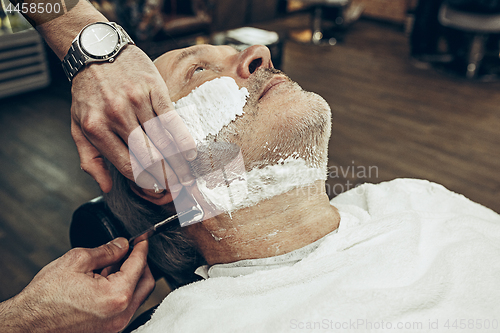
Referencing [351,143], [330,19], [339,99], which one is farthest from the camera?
[330,19]

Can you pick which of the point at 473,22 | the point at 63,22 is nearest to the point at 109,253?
the point at 63,22

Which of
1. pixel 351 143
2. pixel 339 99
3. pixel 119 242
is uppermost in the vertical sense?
pixel 119 242

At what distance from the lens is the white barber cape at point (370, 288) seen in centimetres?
85

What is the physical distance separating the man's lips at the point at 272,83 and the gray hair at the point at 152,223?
0.44 m

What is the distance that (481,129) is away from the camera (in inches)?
128

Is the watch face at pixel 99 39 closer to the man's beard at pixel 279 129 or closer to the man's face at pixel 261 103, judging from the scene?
the man's face at pixel 261 103

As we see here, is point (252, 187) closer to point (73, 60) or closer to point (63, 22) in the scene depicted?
point (73, 60)

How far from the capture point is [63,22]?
3.12 ft

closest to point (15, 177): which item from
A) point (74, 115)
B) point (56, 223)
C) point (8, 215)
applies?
point (8, 215)

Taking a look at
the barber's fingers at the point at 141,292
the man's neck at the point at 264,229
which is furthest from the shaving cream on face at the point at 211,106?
the barber's fingers at the point at 141,292

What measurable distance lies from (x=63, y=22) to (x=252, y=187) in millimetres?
671

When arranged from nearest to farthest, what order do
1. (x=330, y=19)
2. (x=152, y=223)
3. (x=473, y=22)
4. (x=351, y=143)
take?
(x=152, y=223)
(x=351, y=143)
(x=473, y=22)
(x=330, y=19)

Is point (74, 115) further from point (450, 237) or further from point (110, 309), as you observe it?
point (450, 237)

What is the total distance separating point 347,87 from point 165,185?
3.36 meters
